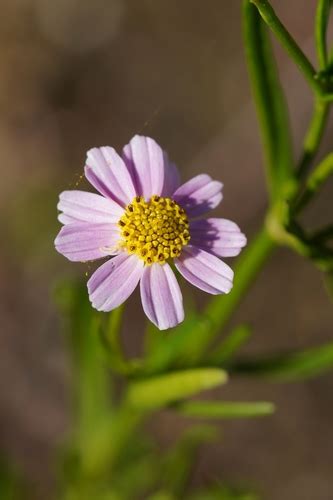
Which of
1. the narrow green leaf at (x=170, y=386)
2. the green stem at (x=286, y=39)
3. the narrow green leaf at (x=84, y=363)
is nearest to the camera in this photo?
the green stem at (x=286, y=39)

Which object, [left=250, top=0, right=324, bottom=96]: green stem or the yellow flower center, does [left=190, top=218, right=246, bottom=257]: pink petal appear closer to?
the yellow flower center

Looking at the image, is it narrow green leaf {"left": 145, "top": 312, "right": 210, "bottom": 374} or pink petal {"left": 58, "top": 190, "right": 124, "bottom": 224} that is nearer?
pink petal {"left": 58, "top": 190, "right": 124, "bottom": 224}

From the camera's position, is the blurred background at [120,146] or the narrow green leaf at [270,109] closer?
the narrow green leaf at [270,109]

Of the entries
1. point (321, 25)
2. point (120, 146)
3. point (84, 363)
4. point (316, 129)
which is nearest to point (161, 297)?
point (316, 129)

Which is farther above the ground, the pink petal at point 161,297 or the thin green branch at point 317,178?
the pink petal at point 161,297

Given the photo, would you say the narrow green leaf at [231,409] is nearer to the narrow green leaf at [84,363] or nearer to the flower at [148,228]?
the flower at [148,228]

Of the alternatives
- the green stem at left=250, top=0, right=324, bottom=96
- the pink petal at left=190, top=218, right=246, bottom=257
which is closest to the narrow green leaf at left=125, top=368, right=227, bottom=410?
the pink petal at left=190, top=218, right=246, bottom=257

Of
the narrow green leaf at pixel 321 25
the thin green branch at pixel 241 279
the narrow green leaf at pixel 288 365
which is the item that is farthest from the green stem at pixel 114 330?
the narrow green leaf at pixel 321 25
